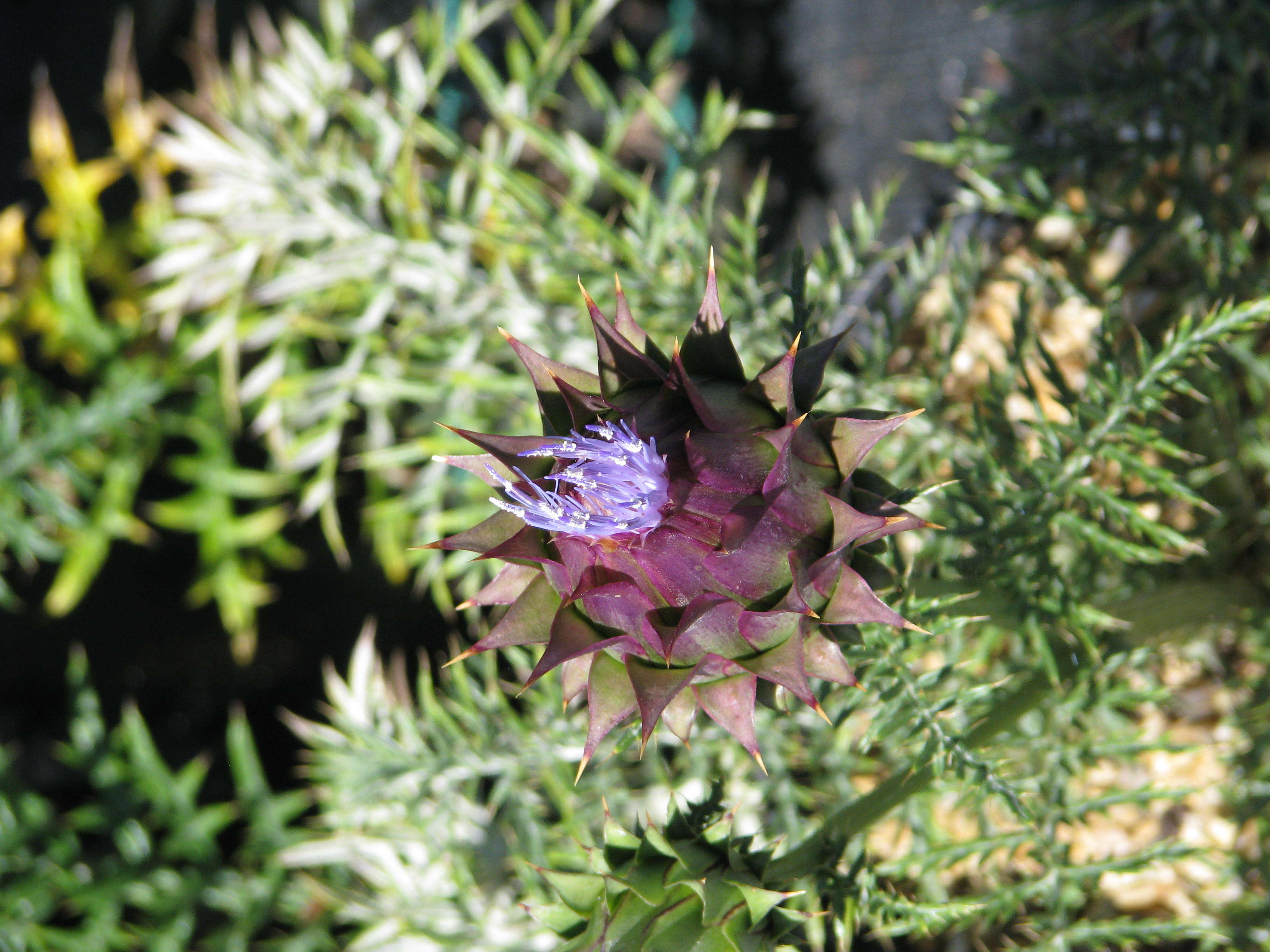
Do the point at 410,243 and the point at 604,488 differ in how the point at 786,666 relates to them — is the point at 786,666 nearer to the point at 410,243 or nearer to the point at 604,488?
the point at 604,488

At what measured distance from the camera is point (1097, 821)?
138 centimetres

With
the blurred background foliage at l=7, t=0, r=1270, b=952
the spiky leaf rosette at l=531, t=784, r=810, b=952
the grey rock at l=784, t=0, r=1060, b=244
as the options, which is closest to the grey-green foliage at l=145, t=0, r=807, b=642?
the blurred background foliage at l=7, t=0, r=1270, b=952

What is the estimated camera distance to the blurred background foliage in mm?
911

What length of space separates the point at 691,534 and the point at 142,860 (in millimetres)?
1451

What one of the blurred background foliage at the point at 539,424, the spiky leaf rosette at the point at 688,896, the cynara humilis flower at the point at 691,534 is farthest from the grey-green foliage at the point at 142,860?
the cynara humilis flower at the point at 691,534

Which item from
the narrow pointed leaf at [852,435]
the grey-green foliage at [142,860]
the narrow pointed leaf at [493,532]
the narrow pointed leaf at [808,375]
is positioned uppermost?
the narrow pointed leaf at [808,375]

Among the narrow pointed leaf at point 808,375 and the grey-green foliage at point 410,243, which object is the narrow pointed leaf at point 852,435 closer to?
the narrow pointed leaf at point 808,375

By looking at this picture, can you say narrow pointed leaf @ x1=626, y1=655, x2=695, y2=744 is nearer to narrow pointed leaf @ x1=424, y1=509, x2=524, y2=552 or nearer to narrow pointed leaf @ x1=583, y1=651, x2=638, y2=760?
narrow pointed leaf @ x1=583, y1=651, x2=638, y2=760

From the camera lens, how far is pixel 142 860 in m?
1.67

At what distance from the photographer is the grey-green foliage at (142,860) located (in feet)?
5.05

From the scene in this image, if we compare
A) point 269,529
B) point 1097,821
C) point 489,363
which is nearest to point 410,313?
point 489,363

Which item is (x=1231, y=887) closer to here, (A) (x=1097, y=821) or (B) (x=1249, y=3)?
(A) (x=1097, y=821)

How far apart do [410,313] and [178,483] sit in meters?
0.88

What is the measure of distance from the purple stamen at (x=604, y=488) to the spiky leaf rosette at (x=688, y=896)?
0.81 feet
